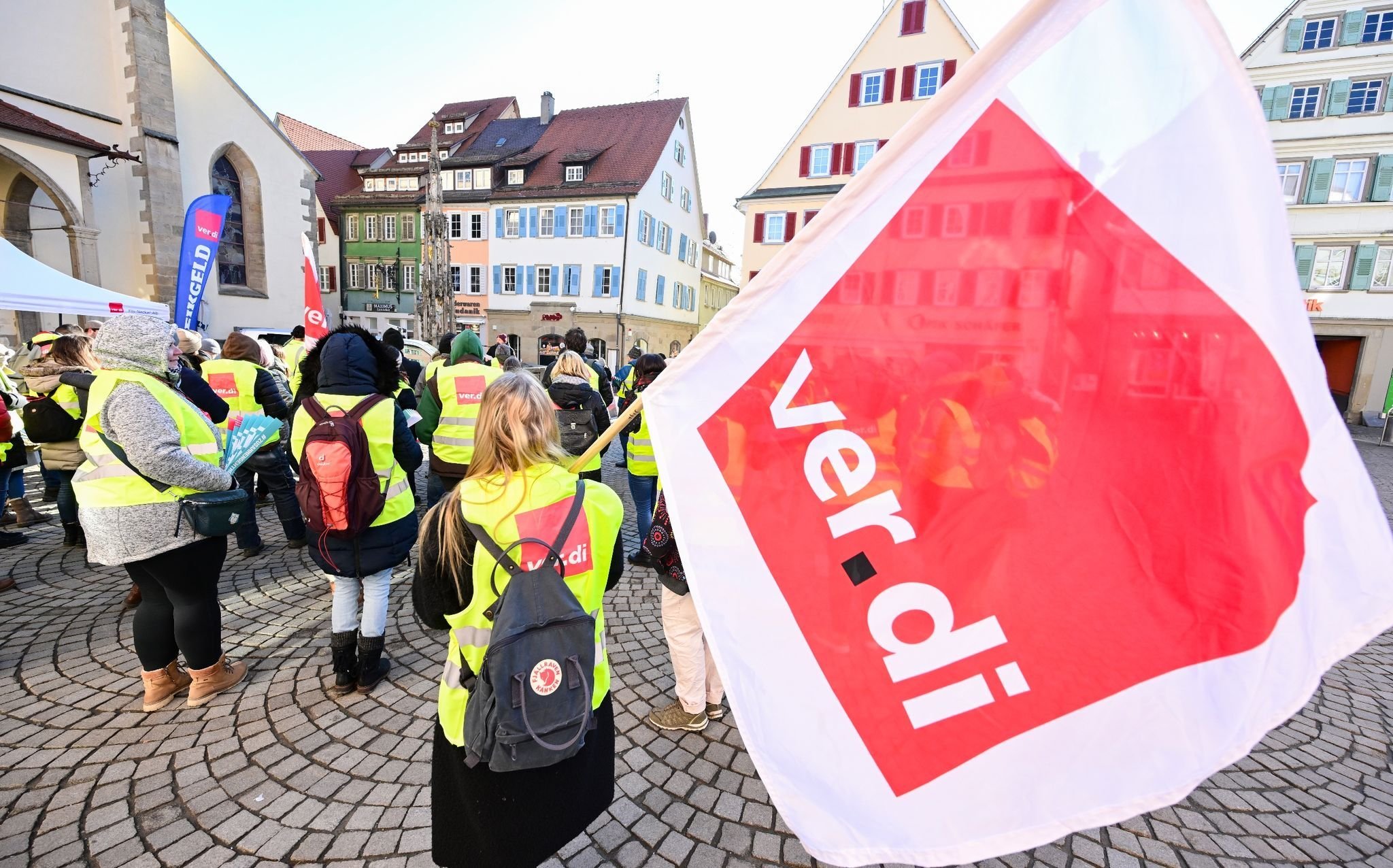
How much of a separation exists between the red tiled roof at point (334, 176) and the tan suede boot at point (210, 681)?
3982cm

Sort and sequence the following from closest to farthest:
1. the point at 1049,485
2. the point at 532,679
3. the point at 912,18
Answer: the point at 1049,485 → the point at 532,679 → the point at 912,18

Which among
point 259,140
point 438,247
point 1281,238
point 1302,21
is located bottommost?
point 1281,238

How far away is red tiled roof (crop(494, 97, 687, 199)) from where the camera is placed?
1165 inches

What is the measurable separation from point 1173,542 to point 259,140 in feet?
84.7

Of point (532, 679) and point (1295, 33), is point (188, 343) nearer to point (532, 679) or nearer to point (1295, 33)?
point (532, 679)

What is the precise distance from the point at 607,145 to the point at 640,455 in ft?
100

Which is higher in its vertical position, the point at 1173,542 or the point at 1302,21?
the point at 1302,21

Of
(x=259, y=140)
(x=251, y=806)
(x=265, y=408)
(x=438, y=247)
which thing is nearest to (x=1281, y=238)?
(x=251, y=806)

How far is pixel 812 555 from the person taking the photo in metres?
1.36

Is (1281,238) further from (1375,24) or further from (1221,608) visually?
(1375,24)

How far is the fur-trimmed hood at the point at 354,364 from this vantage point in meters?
2.95

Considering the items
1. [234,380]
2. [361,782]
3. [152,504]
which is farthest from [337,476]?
[234,380]

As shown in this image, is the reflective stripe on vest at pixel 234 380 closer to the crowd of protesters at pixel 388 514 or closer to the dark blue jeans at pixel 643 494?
the crowd of protesters at pixel 388 514

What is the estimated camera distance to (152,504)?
8.92ft
